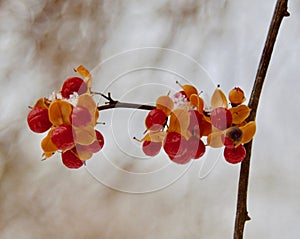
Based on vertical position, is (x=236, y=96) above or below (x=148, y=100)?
below

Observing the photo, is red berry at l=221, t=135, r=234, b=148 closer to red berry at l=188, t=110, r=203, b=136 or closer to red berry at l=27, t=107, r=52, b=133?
red berry at l=188, t=110, r=203, b=136

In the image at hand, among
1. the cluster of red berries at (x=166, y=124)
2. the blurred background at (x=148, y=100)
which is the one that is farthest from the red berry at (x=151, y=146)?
the blurred background at (x=148, y=100)

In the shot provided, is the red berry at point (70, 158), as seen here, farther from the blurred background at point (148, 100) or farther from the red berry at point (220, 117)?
the blurred background at point (148, 100)

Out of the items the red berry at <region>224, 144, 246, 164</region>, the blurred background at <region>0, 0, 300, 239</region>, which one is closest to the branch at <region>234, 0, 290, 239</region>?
the red berry at <region>224, 144, 246, 164</region>

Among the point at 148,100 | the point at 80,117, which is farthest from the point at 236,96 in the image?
the point at 148,100

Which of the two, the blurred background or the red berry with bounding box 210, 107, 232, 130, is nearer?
the red berry with bounding box 210, 107, 232, 130

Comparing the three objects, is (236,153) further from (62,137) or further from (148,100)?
(148,100)
